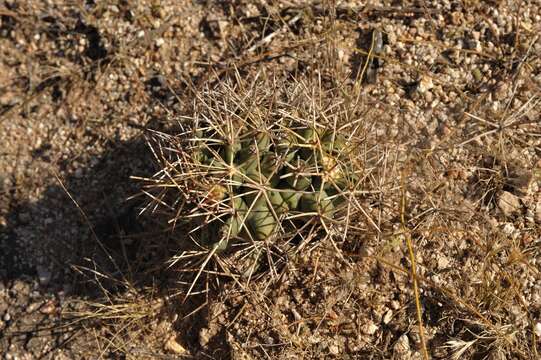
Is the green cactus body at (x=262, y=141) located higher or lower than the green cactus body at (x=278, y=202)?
higher

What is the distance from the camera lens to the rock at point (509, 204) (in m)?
3.27

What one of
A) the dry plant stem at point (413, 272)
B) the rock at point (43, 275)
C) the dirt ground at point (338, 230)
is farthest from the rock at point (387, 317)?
the rock at point (43, 275)

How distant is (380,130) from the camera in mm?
3453

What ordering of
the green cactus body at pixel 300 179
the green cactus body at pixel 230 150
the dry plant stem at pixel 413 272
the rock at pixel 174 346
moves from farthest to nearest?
1. the rock at pixel 174 346
2. the dry plant stem at pixel 413 272
3. the green cactus body at pixel 230 150
4. the green cactus body at pixel 300 179

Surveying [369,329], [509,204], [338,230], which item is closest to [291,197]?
[338,230]

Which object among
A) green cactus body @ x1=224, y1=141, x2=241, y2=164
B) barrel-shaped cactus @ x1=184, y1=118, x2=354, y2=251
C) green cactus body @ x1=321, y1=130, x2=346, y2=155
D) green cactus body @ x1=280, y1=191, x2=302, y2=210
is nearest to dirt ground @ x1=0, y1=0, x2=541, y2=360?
green cactus body @ x1=321, y1=130, x2=346, y2=155

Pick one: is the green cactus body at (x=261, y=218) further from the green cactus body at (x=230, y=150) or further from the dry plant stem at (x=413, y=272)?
the dry plant stem at (x=413, y=272)

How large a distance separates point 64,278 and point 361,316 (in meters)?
1.77

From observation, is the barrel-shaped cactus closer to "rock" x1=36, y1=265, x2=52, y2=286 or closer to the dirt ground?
the dirt ground

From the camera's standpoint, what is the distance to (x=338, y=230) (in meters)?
2.77

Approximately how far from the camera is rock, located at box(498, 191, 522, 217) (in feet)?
10.7

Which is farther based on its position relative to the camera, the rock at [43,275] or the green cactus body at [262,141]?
the rock at [43,275]

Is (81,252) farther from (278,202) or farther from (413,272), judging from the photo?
(413,272)

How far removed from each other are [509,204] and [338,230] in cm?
113
